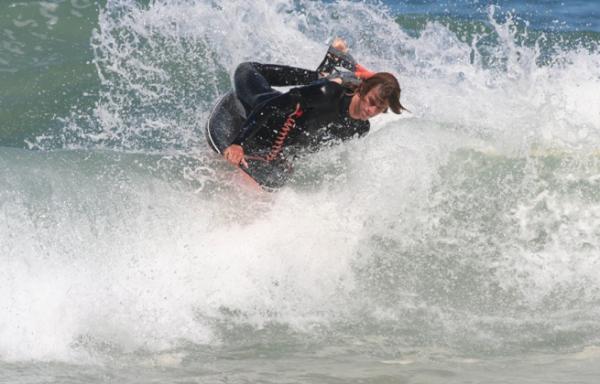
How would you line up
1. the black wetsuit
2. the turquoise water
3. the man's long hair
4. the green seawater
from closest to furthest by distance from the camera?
1. the man's long hair
2. the turquoise water
3. the black wetsuit
4. the green seawater

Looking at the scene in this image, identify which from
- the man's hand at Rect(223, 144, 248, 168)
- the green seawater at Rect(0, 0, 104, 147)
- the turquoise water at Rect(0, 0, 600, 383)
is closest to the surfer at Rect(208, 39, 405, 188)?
the man's hand at Rect(223, 144, 248, 168)

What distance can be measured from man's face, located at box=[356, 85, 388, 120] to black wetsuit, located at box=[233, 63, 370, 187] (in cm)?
19

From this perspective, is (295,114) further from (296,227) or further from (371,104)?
(296,227)

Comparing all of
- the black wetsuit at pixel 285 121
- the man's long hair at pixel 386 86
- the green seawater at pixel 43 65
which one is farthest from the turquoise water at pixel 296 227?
the man's long hair at pixel 386 86

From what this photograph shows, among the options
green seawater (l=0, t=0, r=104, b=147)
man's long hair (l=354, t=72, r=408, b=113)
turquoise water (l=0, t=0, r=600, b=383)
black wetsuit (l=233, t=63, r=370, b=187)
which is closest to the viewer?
man's long hair (l=354, t=72, r=408, b=113)

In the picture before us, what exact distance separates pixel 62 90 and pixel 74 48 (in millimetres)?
916

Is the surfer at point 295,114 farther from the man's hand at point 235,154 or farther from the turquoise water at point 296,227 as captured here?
the turquoise water at point 296,227

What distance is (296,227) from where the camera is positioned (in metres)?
5.78

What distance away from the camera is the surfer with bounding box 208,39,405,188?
15.8 ft

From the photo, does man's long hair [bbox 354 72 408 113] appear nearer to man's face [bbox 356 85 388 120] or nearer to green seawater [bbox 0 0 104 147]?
man's face [bbox 356 85 388 120]

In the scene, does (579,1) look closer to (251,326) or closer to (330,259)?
(330,259)

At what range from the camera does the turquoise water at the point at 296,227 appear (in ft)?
15.7

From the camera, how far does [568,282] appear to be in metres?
5.65

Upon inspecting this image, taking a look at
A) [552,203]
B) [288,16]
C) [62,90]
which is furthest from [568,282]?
[62,90]
